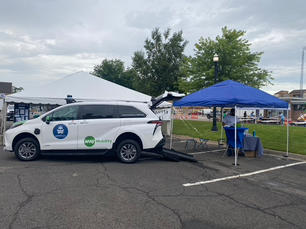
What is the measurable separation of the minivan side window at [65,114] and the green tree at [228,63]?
15.6 metres

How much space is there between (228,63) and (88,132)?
55.6 feet

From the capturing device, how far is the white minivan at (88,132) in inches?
303

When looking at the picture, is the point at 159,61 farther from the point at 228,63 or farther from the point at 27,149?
the point at 27,149

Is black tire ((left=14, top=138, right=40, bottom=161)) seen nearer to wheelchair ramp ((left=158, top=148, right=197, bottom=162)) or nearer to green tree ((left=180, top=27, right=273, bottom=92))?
wheelchair ramp ((left=158, top=148, right=197, bottom=162))

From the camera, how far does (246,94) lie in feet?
28.7

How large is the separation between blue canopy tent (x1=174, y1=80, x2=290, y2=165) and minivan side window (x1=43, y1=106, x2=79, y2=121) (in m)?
A: 4.00

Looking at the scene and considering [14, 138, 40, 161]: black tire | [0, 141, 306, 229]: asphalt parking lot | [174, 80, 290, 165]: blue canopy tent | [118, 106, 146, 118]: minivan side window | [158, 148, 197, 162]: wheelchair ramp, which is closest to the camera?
[0, 141, 306, 229]: asphalt parking lot

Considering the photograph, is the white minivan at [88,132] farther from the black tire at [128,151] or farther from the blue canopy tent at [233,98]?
the blue canopy tent at [233,98]

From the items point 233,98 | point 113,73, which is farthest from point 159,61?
point 113,73

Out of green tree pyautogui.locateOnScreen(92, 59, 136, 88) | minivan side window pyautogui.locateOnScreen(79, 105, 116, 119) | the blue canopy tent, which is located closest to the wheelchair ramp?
the blue canopy tent

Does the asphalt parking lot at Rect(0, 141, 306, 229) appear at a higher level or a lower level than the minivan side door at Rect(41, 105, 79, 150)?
lower

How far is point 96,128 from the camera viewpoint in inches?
308

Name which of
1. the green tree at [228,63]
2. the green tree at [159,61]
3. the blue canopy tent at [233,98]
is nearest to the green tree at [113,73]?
the green tree at [159,61]

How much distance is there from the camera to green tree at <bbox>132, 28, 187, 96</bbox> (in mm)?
29672
